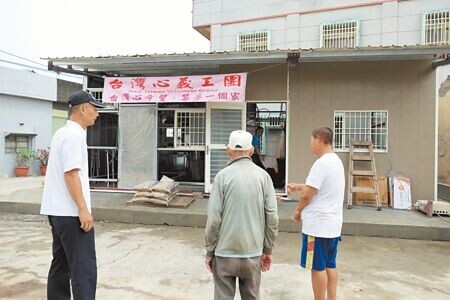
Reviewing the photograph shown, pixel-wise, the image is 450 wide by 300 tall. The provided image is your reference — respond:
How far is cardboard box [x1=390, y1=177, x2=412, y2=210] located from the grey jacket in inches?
218

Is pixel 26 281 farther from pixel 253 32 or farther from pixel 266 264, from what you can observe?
pixel 253 32

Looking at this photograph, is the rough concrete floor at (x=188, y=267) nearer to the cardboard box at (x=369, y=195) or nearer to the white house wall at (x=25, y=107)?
the cardboard box at (x=369, y=195)

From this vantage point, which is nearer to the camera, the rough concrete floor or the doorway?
the rough concrete floor

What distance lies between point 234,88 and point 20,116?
39.4ft

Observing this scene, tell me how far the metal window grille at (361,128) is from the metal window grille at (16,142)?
1334 centimetres

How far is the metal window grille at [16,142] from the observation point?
50.4 feet

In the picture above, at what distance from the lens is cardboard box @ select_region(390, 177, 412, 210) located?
7129 millimetres

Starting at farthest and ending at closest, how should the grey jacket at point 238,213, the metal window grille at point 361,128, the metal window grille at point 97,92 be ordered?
the metal window grille at point 97,92, the metal window grille at point 361,128, the grey jacket at point 238,213

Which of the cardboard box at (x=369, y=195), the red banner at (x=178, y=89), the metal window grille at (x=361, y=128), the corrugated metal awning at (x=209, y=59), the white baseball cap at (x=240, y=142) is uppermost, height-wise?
the corrugated metal awning at (x=209, y=59)

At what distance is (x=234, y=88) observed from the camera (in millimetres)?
7324

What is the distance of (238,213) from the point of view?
7.75 feet

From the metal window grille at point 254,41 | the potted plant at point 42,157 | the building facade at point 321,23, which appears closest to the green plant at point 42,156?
the potted plant at point 42,157

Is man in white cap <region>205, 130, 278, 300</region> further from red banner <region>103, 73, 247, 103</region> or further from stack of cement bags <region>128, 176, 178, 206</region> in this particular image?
red banner <region>103, 73, 247, 103</region>

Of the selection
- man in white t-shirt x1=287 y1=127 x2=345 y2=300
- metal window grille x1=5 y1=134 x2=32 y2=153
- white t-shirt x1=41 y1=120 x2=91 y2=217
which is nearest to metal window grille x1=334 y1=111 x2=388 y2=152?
man in white t-shirt x1=287 y1=127 x2=345 y2=300
